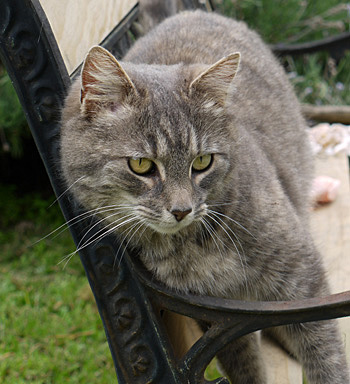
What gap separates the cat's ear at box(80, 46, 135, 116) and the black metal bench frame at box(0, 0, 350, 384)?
60 millimetres

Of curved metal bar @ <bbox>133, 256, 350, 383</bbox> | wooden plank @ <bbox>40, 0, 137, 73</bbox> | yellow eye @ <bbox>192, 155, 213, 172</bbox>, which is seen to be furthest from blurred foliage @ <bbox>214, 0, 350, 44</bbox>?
curved metal bar @ <bbox>133, 256, 350, 383</bbox>

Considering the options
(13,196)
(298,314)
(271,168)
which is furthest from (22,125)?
(298,314)

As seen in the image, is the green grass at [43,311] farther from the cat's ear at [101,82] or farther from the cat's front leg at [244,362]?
the cat's ear at [101,82]

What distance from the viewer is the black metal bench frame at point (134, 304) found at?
149cm

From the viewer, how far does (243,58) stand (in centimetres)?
262

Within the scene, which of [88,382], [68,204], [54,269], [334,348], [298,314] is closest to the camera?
[298,314]

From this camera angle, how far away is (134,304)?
1.67 m

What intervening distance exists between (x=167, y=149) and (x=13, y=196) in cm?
320

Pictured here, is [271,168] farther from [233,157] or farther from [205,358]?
[205,358]

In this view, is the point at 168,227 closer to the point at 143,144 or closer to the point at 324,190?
the point at 143,144

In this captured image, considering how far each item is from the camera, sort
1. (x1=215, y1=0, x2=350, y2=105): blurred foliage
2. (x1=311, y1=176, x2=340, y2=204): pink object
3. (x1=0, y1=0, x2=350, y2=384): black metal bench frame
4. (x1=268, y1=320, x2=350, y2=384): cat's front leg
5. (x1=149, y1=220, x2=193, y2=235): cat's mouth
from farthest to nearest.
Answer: (x1=215, y1=0, x2=350, y2=105): blurred foliage → (x1=311, y1=176, x2=340, y2=204): pink object → (x1=268, y1=320, x2=350, y2=384): cat's front leg → (x1=149, y1=220, x2=193, y2=235): cat's mouth → (x1=0, y1=0, x2=350, y2=384): black metal bench frame

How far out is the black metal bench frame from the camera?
149 centimetres

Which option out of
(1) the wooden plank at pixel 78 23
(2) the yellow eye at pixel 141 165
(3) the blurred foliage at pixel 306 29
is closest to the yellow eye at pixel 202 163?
(2) the yellow eye at pixel 141 165

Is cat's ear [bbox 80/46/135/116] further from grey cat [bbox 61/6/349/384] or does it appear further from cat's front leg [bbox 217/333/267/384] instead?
cat's front leg [bbox 217/333/267/384]
